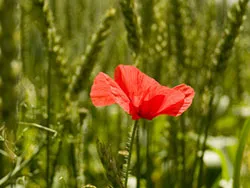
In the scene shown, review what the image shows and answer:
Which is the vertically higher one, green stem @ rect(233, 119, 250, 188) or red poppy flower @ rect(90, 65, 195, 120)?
red poppy flower @ rect(90, 65, 195, 120)

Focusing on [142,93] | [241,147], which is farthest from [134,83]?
[241,147]

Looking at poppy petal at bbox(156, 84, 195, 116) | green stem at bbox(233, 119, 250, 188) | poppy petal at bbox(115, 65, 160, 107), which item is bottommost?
green stem at bbox(233, 119, 250, 188)

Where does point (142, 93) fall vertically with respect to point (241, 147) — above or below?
above

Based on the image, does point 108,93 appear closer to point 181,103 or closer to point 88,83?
point 181,103

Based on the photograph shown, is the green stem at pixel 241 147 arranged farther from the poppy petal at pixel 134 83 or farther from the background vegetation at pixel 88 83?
the poppy petal at pixel 134 83

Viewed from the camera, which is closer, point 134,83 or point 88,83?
point 134,83

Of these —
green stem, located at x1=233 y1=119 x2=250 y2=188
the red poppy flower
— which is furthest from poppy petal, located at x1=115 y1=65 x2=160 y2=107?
green stem, located at x1=233 y1=119 x2=250 y2=188

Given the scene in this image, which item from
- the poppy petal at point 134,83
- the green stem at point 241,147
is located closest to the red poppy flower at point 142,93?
the poppy petal at point 134,83

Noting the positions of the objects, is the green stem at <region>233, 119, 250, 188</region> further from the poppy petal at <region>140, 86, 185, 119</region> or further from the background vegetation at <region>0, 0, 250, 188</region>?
the poppy petal at <region>140, 86, 185, 119</region>
